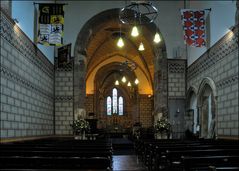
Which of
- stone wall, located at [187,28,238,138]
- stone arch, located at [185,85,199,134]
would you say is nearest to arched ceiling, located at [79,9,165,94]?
stone arch, located at [185,85,199,134]

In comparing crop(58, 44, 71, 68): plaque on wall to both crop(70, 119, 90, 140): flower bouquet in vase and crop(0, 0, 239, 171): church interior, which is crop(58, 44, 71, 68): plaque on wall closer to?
crop(0, 0, 239, 171): church interior

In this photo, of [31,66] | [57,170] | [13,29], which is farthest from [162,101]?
[57,170]

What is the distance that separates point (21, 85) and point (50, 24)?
13.6 ft

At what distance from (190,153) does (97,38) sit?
1005 inches

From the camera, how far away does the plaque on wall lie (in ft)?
75.3

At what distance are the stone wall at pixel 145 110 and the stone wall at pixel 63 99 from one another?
16640mm

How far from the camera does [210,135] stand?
62.2ft

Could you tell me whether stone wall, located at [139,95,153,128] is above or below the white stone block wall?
below

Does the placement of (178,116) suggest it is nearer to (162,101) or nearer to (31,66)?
(162,101)

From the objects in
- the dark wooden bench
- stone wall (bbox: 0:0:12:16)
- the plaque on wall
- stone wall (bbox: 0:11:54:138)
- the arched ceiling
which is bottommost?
the dark wooden bench

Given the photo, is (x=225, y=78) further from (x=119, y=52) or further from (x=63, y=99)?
(x=119, y=52)

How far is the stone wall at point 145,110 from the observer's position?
39594 mm

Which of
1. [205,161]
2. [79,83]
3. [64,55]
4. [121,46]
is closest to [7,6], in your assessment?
[121,46]

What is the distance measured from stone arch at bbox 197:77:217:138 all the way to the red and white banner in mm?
2055
